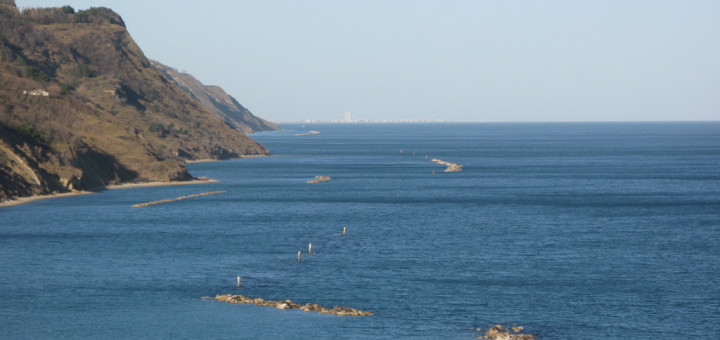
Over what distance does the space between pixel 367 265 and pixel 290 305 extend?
732 inches

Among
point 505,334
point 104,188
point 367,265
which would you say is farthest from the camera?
point 104,188

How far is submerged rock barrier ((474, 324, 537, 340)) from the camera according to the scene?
57.0 m

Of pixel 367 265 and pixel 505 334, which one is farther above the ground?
pixel 505 334

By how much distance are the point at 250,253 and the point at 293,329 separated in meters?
A: 31.2

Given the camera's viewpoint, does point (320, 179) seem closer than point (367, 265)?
No

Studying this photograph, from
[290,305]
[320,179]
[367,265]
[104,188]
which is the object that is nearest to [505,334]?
[290,305]

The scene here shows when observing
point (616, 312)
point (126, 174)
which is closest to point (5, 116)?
point (126, 174)

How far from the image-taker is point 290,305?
6638 centimetres

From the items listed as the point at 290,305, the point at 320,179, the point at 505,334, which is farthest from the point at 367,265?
the point at 320,179

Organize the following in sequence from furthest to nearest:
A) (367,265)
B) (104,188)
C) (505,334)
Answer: (104,188)
(367,265)
(505,334)

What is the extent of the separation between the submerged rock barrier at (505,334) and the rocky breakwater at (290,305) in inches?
390

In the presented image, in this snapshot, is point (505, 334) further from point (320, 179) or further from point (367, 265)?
point (320, 179)

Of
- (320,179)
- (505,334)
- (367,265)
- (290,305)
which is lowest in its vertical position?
(320,179)

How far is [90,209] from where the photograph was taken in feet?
415
